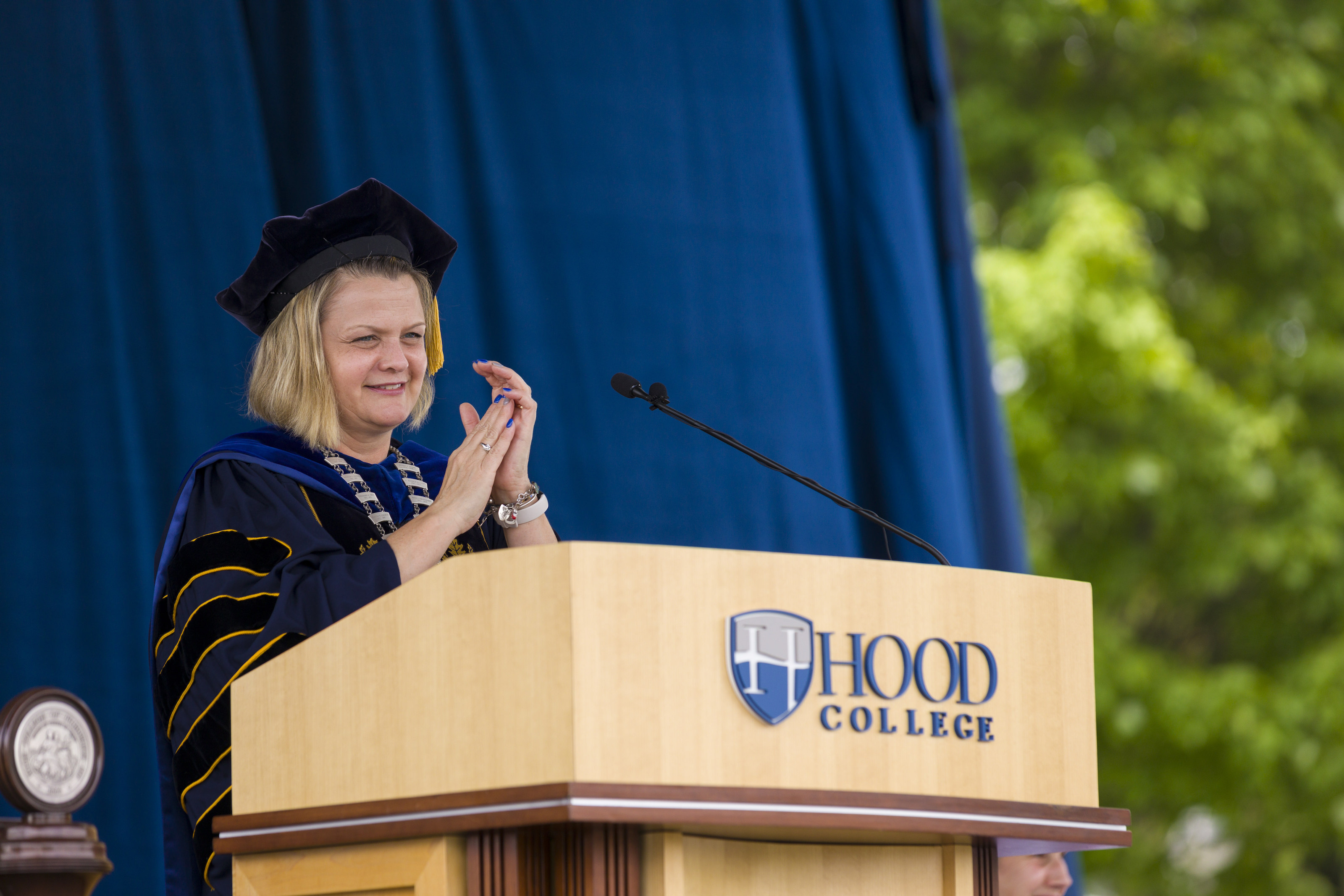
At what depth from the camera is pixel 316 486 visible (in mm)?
2260

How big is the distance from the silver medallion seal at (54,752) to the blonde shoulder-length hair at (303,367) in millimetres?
515

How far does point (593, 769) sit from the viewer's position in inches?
60.3

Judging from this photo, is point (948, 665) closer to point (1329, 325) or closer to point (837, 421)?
point (837, 421)

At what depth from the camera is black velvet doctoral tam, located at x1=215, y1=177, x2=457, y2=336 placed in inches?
94.3

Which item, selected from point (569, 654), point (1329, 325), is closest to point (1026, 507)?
point (1329, 325)

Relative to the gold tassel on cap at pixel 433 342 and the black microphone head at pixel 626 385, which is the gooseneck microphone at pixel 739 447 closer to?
the black microphone head at pixel 626 385

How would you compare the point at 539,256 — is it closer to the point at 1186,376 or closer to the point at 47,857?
the point at 47,857

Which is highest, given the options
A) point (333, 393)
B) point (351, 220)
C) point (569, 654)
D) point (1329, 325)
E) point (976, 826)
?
point (1329, 325)

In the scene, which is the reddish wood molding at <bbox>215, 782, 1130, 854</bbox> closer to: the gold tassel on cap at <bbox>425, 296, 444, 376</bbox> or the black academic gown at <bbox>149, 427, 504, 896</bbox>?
the black academic gown at <bbox>149, 427, 504, 896</bbox>

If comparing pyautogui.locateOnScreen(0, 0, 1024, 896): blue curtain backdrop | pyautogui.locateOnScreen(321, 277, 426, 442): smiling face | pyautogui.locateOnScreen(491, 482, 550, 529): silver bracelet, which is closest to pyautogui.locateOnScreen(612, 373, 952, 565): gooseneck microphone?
pyautogui.locateOnScreen(491, 482, 550, 529): silver bracelet

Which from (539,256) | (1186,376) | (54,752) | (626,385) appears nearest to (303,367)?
(626,385)

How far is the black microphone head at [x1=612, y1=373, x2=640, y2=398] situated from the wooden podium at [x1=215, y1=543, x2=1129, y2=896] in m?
0.59

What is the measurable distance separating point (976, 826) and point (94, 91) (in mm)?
2427

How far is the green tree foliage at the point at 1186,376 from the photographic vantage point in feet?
20.6
